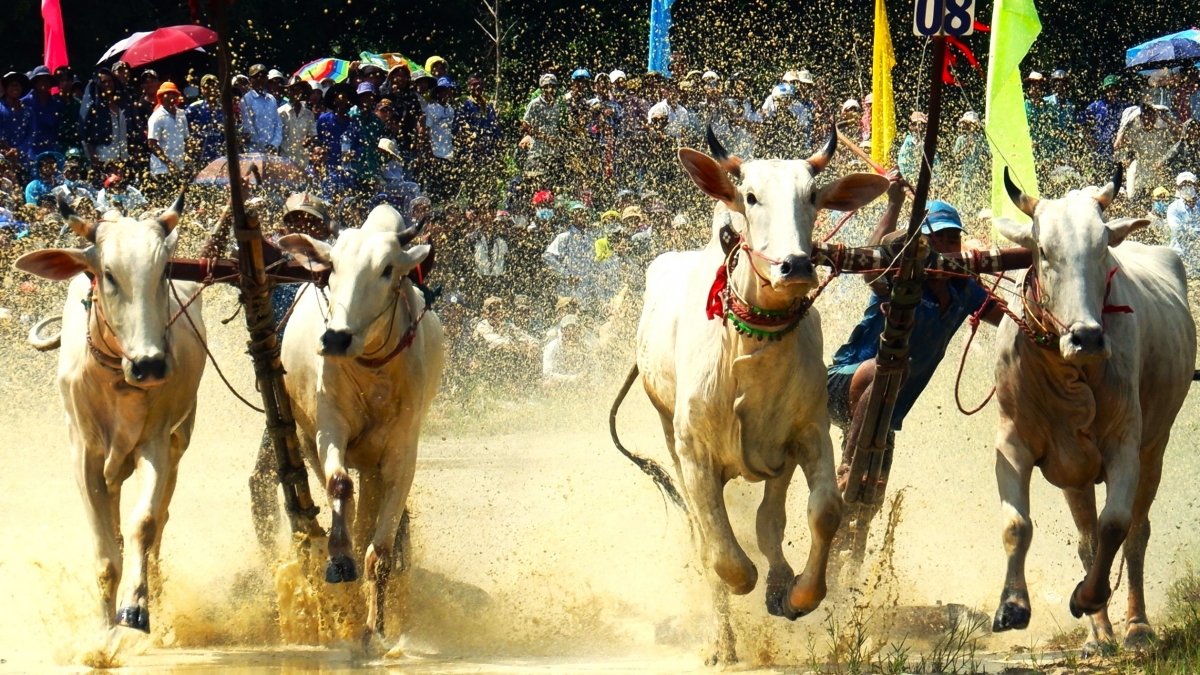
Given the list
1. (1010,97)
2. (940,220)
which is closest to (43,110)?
(1010,97)

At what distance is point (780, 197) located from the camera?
6.56 metres

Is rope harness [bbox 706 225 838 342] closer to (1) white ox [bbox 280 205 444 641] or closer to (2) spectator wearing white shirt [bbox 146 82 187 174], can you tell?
(1) white ox [bbox 280 205 444 641]

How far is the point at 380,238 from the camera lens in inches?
303

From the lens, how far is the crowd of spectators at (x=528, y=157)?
46.0ft

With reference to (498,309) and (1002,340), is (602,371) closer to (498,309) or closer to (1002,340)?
(498,309)

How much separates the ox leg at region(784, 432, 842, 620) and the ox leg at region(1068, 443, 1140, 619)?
96 cm

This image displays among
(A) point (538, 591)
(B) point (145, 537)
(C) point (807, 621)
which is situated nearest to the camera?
(B) point (145, 537)

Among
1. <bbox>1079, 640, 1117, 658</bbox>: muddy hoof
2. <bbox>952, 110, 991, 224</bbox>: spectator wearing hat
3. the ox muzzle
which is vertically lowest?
<bbox>1079, 640, 1117, 658</bbox>: muddy hoof

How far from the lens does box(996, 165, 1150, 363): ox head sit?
6566mm

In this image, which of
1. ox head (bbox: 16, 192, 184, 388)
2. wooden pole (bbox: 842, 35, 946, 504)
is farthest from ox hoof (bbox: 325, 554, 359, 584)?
wooden pole (bbox: 842, 35, 946, 504)

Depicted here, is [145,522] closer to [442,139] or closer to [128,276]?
[128,276]

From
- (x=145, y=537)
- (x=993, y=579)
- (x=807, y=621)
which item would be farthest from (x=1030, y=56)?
(x=145, y=537)

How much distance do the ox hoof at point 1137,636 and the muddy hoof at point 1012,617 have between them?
914 mm

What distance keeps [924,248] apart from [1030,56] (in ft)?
42.8
